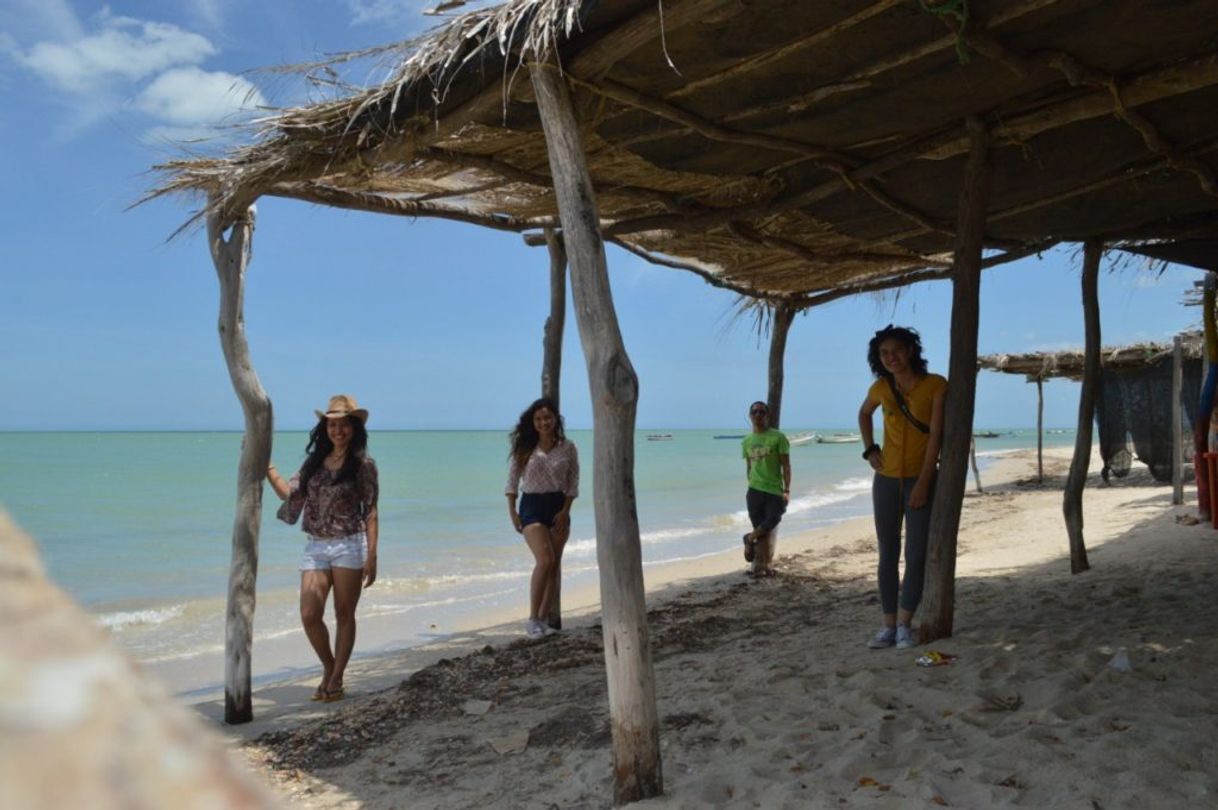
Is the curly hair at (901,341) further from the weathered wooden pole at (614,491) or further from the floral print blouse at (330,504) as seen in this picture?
the floral print blouse at (330,504)

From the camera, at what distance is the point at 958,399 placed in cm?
437

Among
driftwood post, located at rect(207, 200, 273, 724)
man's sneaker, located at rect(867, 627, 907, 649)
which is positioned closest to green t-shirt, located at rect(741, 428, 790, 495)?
man's sneaker, located at rect(867, 627, 907, 649)

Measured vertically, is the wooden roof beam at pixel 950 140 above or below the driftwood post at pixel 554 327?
above

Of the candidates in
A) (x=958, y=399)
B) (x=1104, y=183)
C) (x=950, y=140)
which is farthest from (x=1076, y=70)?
(x=1104, y=183)

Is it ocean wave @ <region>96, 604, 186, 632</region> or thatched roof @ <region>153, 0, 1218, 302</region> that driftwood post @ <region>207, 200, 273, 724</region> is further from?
ocean wave @ <region>96, 604, 186, 632</region>

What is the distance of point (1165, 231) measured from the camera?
5.86m

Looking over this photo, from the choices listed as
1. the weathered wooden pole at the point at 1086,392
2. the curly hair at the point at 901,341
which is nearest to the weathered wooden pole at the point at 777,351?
the weathered wooden pole at the point at 1086,392

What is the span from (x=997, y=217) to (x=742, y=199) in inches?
65.6

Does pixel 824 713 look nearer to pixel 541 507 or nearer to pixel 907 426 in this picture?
pixel 907 426

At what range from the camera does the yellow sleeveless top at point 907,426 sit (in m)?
4.53

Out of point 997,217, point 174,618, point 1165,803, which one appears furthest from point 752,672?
point 174,618

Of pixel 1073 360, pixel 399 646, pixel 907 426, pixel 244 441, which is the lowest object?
pixel 399 646

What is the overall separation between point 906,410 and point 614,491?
216cm

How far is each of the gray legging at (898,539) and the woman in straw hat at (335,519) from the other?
2685 mm
